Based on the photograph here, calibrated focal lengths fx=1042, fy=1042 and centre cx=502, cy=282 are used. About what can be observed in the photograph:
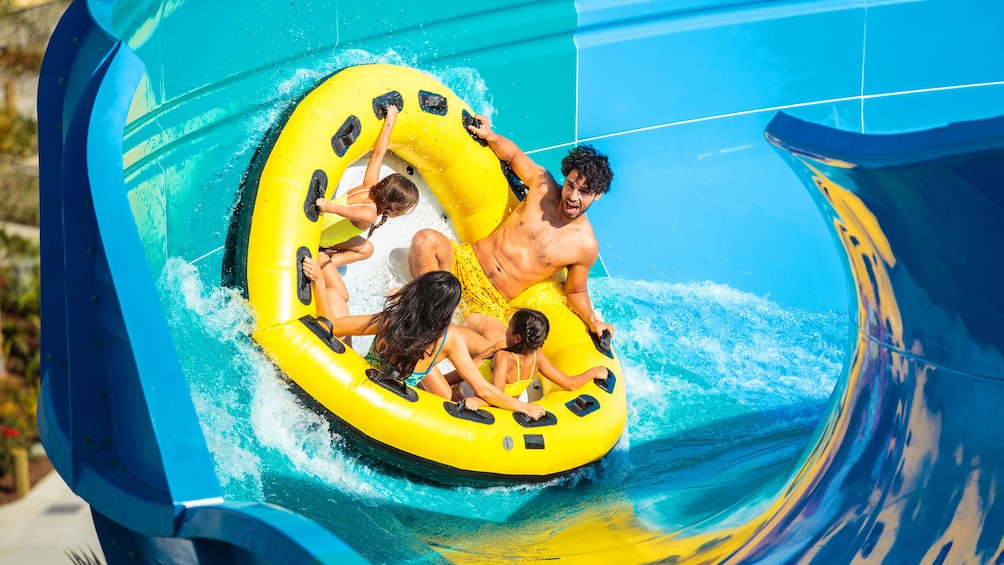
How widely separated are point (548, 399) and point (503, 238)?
750mm

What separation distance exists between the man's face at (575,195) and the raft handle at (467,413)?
1.02 m

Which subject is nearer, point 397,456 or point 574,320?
point 397,456

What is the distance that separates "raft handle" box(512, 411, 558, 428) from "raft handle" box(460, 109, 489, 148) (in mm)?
1278

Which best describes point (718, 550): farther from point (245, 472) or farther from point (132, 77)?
point (132, 77)

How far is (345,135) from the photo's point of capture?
3801 millimetres

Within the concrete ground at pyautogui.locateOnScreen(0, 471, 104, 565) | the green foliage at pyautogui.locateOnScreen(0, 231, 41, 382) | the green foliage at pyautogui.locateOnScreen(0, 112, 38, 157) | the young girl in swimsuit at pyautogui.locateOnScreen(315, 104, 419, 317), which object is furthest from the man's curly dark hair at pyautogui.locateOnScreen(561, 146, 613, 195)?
the green foliage at pyautogui.locateOnScreen(0, 112, 38, 157)

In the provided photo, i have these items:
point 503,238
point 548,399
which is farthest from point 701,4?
point 548,399

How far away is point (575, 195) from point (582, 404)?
0.85 meters

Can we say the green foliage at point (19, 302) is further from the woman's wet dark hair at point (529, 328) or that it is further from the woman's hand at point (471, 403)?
the woman's hand at point (471, 403)

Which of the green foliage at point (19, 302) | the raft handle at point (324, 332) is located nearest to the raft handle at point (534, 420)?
the raft handle at point (324, 332)

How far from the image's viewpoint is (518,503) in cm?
361

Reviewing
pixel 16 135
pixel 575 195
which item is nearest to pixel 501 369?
pixel 575 195

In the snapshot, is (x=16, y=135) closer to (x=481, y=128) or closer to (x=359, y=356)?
(x=481, y=128)

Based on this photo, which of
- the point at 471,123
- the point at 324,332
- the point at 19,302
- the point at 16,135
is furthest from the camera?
the point at 16,135
